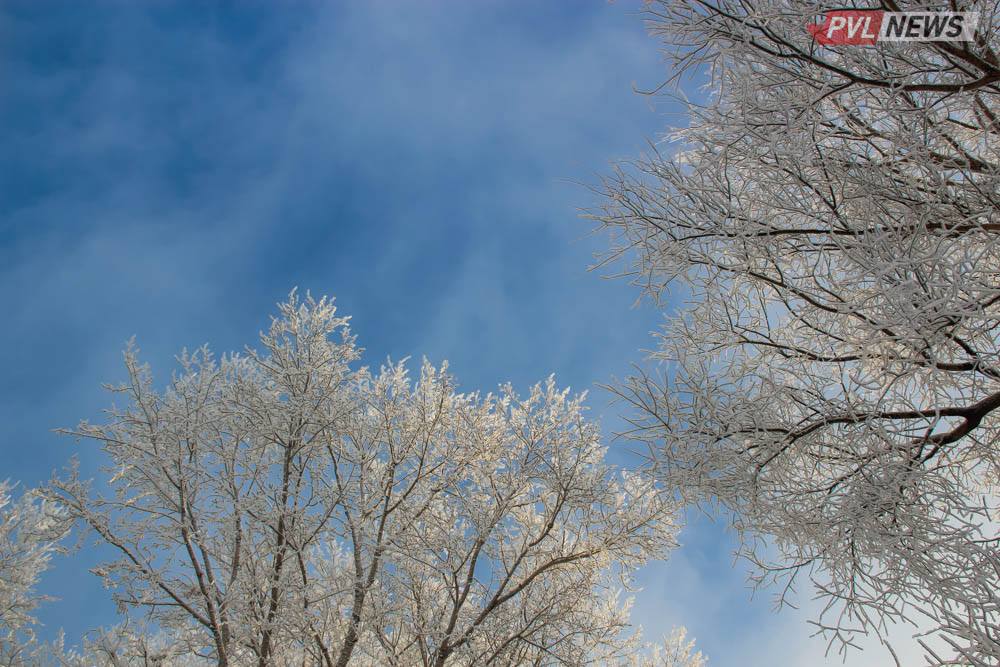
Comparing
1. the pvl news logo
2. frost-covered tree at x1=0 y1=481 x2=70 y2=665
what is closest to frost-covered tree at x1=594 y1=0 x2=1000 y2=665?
the pvl news logo

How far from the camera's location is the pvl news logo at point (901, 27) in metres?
3.65

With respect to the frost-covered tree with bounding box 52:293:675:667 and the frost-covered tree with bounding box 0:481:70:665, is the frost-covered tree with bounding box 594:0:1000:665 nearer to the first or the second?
the frost-covered tree with bounding box 52:293:675:667

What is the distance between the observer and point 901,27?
3.73 m

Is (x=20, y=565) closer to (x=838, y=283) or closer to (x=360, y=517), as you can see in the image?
(x=360, y=517)

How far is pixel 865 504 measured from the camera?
427cm

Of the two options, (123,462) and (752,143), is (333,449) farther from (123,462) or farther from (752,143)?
(752,143)

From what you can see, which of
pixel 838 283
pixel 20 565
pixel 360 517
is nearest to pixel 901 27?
pixel 838 283

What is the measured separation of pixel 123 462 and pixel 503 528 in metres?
4.31

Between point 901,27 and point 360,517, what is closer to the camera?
point 901,27

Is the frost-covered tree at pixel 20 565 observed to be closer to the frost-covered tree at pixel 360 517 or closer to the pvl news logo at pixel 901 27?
the frost-covered tree at pixel 360 517

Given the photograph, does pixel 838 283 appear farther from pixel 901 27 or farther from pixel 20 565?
pixel 20 565

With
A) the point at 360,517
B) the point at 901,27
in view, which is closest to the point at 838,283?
the point at 901,27

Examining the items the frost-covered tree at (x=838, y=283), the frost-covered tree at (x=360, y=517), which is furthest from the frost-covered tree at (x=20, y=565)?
the frost-covered tree at (x=838, y=283)

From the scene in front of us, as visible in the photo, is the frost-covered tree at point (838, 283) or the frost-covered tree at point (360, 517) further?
the frost-covered tree at point (360, 517)
